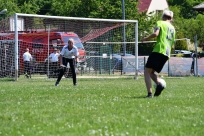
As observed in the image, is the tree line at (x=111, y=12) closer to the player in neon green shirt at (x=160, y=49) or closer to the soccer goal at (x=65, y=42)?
the soccer goal at (x=65, y=42)

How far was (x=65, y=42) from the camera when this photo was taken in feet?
104

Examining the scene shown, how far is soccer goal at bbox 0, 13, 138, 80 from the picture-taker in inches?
1155

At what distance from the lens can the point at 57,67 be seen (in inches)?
1170

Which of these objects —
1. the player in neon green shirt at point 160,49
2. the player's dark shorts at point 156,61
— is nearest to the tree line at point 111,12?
the player in neon green shirt at point 160,49

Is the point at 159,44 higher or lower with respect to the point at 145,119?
higher

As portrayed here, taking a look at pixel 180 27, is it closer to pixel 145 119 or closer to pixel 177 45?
pixel 177 45

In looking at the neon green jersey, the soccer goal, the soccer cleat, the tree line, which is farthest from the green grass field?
the tree line

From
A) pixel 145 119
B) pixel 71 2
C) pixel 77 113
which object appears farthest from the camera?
pixel 71 2

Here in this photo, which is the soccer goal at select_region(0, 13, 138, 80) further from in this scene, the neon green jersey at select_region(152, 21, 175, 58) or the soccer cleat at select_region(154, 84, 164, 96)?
the neon green jersey at select_region(152, 21, 175, 58)

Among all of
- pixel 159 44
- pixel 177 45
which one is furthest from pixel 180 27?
pixel 159 44

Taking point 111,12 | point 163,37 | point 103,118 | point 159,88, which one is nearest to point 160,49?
point 163,37

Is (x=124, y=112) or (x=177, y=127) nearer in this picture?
(x=177, y=127)

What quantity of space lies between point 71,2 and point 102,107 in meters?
46.0

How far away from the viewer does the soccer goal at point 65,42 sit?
29328mm
